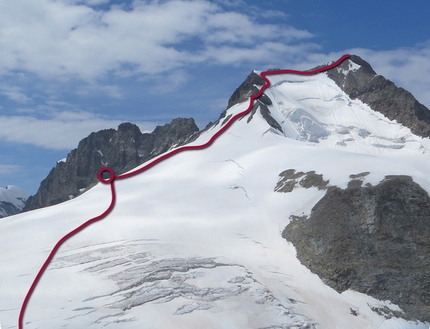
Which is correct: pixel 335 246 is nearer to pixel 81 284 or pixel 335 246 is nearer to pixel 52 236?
pixel 81 284

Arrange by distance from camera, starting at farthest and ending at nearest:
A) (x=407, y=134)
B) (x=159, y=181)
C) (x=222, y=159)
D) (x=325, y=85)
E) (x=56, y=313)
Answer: (x=325, y=85) < (x=407, y=134) < (x=222, y=159) < (x=159, y=181) < (x=56, y=313)

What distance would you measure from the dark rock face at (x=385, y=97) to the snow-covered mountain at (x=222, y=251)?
4724 centimetres

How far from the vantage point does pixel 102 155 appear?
130125 millimetres

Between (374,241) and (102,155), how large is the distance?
109670mm

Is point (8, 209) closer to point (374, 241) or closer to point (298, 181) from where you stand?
point (298, 181)

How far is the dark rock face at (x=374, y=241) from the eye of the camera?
25359 millimetres

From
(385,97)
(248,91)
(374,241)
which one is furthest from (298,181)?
(385,97)

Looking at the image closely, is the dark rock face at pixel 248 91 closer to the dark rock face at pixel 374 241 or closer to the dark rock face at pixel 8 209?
the dark rock face at pixel 374 241

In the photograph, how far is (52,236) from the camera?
104 feet

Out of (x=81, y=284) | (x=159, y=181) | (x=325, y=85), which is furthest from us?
(x=325, y=85)

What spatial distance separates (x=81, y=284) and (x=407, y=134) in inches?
2673

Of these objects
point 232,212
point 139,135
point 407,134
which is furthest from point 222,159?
point 139,135

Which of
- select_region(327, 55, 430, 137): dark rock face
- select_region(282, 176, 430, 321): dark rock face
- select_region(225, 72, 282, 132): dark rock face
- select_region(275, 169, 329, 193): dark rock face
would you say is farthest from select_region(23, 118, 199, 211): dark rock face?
select_region(282, 176, 430, 321): dark rock face

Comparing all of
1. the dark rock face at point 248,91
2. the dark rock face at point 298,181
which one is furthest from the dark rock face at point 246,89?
the dark rock face at point 298,181
